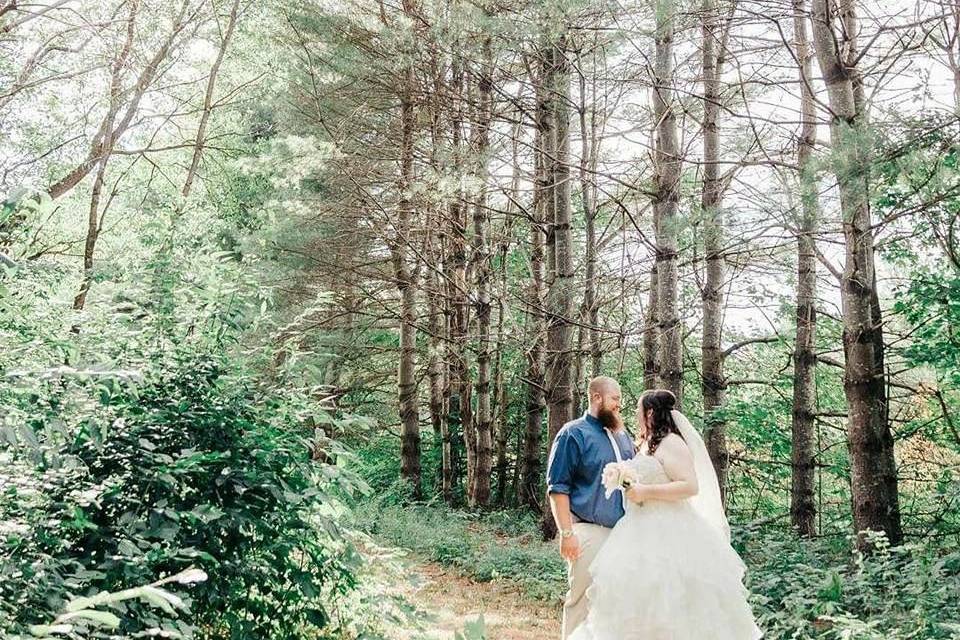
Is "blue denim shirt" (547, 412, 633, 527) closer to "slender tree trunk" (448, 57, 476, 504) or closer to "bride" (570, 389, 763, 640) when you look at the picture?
"bride" (570, 389, 763, 640)

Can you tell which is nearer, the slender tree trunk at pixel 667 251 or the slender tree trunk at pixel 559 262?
the slender tree trunk at pixel 667 251

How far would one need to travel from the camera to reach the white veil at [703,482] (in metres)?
5.17

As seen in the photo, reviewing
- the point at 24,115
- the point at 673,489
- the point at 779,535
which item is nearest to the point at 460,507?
the point at 779,535

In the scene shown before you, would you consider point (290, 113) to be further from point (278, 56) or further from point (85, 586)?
point (85, 586)

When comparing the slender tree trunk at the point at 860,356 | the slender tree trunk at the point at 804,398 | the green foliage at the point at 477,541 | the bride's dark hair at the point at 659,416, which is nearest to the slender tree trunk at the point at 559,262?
the green foliage at the point at 477,541

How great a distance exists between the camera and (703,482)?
5.31 meters

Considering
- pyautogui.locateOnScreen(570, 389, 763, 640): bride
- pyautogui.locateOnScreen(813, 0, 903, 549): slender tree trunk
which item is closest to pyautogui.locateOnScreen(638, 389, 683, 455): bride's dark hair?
pyautogui.locateOnScreen(570, 389, 763, 640): bride

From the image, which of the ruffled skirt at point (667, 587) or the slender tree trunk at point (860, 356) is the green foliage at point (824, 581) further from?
the ruffled skirt at point (667, 587)

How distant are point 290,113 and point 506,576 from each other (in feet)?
34.9

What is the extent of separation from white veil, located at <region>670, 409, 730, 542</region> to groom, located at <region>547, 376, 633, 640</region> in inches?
19.3

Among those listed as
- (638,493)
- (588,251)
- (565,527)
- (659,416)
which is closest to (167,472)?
(565,527)

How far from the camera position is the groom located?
5.16 meters

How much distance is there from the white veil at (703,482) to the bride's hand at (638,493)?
47 cm

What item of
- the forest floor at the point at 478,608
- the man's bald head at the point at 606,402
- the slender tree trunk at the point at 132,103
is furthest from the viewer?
the slender tree trunk at the point at 132,103
